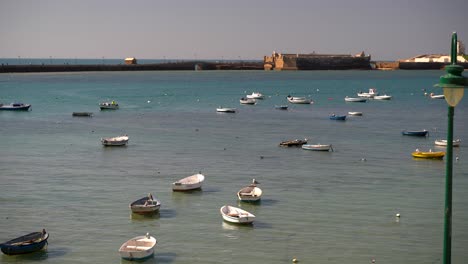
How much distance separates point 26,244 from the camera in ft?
95.8

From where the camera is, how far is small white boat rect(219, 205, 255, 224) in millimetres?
33125

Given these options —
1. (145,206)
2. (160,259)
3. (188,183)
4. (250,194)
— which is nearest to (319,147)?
(188,183)

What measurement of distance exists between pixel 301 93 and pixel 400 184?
9965cm

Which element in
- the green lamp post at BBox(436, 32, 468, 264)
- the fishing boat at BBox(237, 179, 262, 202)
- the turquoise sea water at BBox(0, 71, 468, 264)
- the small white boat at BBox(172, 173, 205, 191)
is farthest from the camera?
the small white boat at BBox(172, 173, 205, 191)

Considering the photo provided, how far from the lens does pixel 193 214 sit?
35844mm

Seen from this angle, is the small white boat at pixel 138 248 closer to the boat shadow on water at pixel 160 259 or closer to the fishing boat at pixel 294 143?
the boat shadow on water at pixel 160 259

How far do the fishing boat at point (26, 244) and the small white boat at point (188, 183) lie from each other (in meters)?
11.5

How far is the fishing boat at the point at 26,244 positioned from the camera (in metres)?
29.0

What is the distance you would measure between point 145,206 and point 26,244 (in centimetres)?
713

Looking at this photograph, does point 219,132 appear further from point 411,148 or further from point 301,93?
point 301,93

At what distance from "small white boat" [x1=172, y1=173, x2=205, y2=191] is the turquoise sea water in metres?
0.70

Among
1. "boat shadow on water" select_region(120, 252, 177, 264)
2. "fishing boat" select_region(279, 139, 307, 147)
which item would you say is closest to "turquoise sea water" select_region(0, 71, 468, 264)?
"boat shadow on water" select_region(120, 252, 177, 264)

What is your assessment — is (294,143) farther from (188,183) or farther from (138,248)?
(138,248)

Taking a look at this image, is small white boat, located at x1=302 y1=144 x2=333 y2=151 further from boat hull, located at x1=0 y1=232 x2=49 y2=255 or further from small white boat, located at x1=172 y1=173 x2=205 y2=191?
boat hull, located at x1=0 y1=232 x2=49 y2=255
